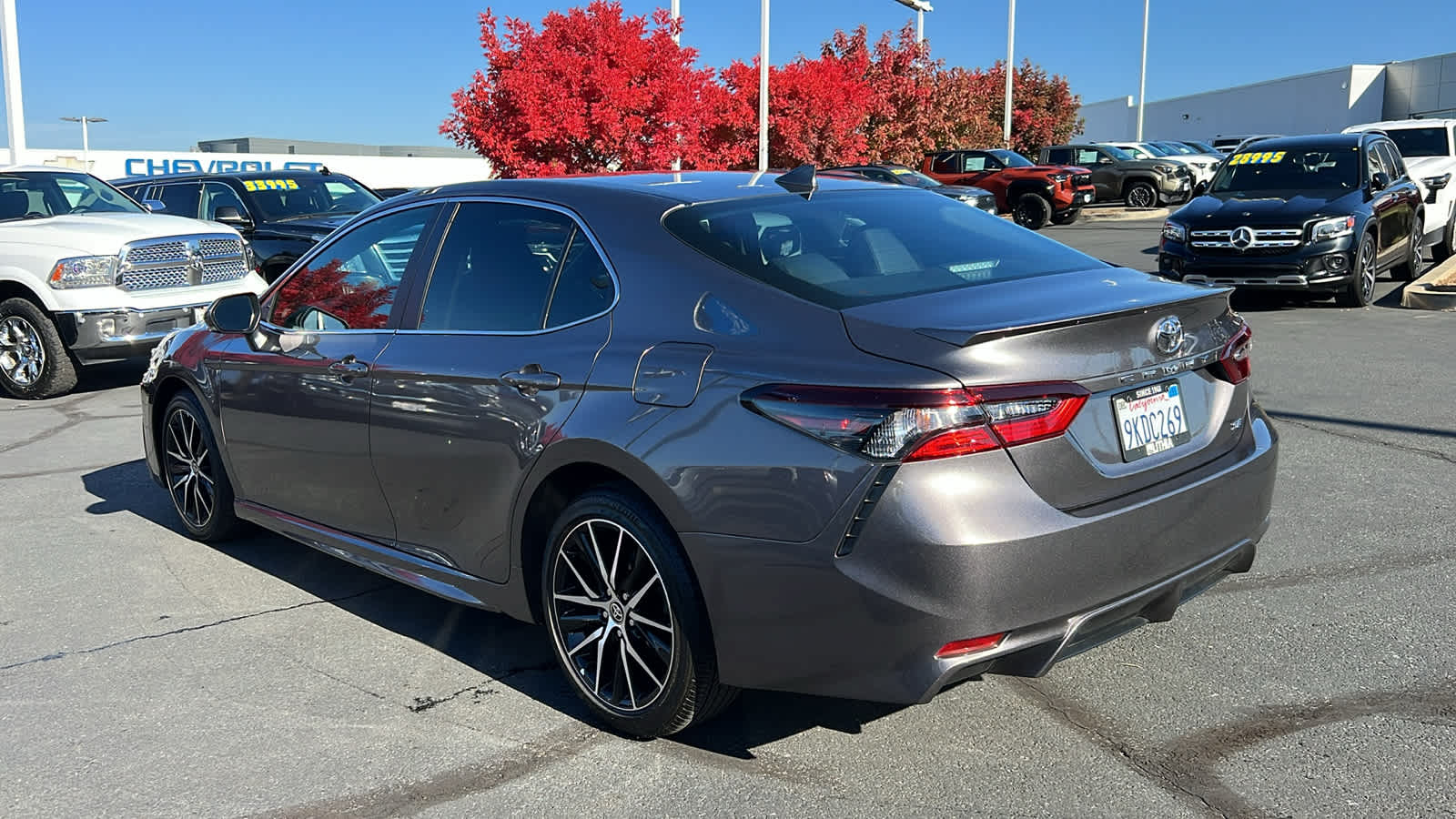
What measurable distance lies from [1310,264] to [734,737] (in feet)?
34.7

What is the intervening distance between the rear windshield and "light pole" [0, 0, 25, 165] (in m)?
17.8

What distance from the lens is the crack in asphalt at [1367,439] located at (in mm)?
6648

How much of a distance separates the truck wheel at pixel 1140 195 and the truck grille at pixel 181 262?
24748 millimetres

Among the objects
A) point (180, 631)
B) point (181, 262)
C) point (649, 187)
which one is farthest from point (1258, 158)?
point (180, 631)

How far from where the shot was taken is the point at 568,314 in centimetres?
384

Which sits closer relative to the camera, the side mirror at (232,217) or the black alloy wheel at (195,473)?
the black alloy wheel at (195,473)

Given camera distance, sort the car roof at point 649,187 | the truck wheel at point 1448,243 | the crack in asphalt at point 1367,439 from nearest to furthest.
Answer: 1. the car roof at point 649,187
2. the crack in asphalt at point 1367,439
3. the truck wheel at point 1448,243

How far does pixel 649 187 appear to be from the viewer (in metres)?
4.12

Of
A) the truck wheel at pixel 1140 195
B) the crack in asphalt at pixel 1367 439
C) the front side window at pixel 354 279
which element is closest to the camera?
the front side window at pixel 354 279

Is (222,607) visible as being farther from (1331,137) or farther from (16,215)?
(1331,137)

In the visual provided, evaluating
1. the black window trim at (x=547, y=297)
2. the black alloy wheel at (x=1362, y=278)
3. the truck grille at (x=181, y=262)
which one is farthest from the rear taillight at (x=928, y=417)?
the black alloy wheel at (x=1362, y=278)

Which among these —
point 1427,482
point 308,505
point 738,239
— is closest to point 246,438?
point 308,505

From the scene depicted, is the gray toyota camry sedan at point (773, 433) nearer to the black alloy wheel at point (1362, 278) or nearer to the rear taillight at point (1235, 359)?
the rear taillight at point (1235, 359)

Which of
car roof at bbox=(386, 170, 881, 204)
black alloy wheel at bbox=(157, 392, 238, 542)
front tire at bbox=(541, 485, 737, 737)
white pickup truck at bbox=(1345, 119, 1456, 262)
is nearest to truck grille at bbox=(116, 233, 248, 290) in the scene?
black alloy wheel at bbox=(157, 392, 238, 542)
